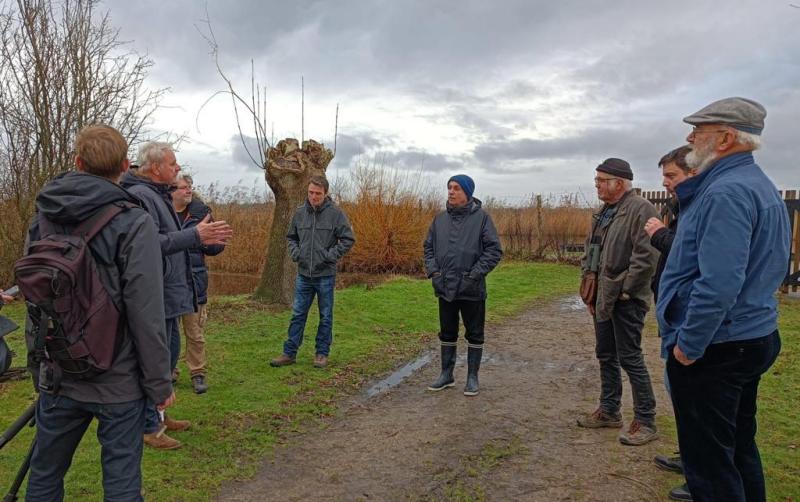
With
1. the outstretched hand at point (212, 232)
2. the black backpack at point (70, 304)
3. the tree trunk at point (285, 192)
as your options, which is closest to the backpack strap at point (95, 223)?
the black backpack at point (70, 304)

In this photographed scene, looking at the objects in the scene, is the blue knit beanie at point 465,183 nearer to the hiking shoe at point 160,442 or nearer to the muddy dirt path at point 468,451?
the muddy dirt path at point 468,451

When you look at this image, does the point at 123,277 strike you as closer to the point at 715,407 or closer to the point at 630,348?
the point at 715,407

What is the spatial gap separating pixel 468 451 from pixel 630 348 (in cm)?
146

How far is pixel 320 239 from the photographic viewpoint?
6422 mm

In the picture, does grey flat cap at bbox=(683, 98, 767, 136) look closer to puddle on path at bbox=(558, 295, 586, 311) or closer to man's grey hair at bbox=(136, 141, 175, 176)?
man's grey hair at bbox=(136, 141, 175, 176)

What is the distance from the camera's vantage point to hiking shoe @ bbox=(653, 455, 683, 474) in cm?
400

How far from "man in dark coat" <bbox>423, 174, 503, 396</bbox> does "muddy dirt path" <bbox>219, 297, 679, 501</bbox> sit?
0.63 m

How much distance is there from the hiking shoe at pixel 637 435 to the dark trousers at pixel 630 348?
0.04 meters

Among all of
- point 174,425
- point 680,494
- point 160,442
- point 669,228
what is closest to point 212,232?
point 160,442

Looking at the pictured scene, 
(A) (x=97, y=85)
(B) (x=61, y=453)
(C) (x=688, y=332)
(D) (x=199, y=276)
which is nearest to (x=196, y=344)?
(D) (x=199, y=276)

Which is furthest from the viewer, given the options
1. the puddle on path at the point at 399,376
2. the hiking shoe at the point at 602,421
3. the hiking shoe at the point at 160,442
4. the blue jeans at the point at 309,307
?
the blue jeans at the point at 309,307

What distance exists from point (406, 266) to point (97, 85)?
33.3ft

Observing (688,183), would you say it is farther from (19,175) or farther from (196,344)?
(19,175)

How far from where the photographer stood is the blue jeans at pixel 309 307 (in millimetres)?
6461
